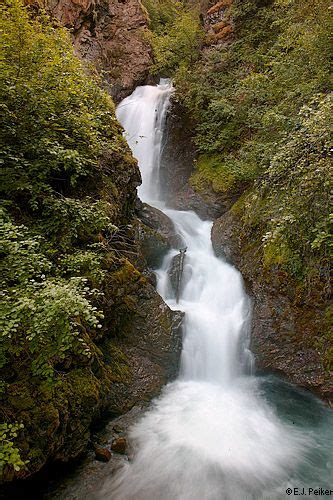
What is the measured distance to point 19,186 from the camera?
4418 millimetres

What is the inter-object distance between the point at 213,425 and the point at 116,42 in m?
17.5

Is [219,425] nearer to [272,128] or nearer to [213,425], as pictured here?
[213,425]

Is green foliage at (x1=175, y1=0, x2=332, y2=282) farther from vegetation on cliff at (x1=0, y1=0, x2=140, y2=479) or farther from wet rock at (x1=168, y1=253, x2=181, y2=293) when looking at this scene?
vegetation on cliff at (x1=0, y1=0, x2=140, y2=479)

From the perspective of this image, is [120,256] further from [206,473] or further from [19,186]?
[206,473]

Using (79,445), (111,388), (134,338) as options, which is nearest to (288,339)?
(134,338)

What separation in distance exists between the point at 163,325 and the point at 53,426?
11.0 ft

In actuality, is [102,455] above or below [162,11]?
below

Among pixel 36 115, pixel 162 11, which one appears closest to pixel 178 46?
pixel 162 11

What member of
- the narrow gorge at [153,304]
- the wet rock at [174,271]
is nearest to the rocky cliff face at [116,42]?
the narrow gorge at [153,304]

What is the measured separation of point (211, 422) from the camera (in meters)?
5.25

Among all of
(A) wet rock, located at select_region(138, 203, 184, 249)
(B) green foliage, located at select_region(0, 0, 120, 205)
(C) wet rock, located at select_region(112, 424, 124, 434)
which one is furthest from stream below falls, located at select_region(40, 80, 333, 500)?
(B) green foliage, located at select_region(0, 0, 120, 205)

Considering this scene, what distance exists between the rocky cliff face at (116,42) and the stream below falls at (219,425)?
36.3 ft

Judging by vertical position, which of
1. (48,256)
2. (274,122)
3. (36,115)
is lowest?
(48,256)

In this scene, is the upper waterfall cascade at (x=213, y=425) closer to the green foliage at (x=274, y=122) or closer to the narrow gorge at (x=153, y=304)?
the narrow gorge at (x=153, y=304)
